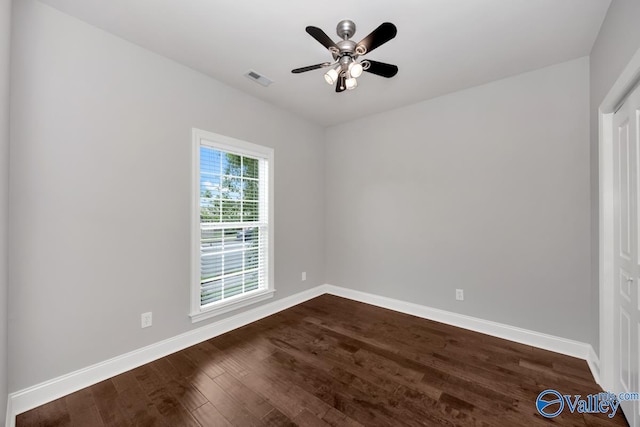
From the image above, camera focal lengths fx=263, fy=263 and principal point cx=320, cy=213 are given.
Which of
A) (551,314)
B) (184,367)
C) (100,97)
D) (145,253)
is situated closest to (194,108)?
(100,97)

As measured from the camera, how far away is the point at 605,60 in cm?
198

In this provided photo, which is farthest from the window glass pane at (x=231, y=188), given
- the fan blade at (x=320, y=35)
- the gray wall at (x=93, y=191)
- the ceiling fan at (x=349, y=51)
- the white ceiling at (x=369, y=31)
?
the fan blade at (x=320, y=35)

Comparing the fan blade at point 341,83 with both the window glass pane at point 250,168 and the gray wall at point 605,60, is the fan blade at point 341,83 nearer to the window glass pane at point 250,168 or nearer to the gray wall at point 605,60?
the window glass pane at point 250,168

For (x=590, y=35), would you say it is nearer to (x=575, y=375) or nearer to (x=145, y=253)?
(x=575, y=375)

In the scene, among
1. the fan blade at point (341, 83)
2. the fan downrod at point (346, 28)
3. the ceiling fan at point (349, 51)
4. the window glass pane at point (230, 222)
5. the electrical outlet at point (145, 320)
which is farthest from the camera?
the window glass pane at point (230, 222)

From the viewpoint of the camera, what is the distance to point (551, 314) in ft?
8.55

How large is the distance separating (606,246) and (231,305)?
347 centimetres

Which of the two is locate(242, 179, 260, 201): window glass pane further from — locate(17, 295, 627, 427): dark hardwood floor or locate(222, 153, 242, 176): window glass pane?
locate(17, 295, 627, 427): dark hardwood floor

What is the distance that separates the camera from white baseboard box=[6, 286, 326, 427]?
1794 millimetres

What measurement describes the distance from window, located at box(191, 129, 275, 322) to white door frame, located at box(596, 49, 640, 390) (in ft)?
10.5

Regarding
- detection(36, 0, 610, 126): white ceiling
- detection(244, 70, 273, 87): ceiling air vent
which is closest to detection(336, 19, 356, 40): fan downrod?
detection(36, 0, 610, 126): white ceiling

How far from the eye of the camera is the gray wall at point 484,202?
2531mm

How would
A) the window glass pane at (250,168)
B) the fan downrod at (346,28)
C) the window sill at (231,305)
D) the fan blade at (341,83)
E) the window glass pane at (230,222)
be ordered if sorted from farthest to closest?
the window glass pane at (250,168) → the window glass pane at (230,222) → the window sill at (231,305) → the fan blade at (341,83) → the fan downrod at (346,28)

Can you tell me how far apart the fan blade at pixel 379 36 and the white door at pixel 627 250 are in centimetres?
150
